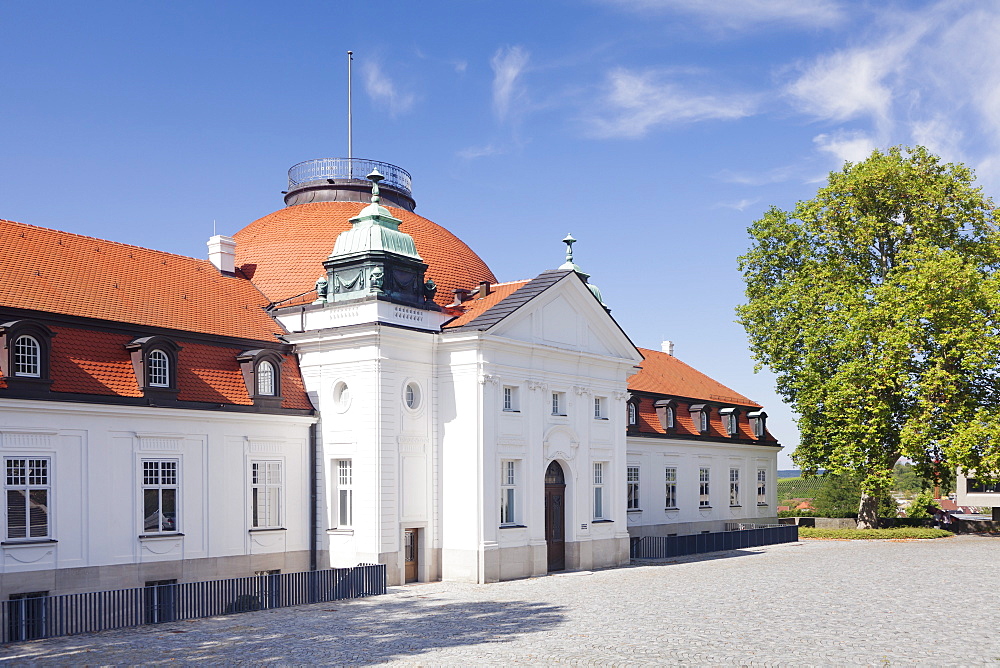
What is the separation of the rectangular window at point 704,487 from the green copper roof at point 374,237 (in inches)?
886

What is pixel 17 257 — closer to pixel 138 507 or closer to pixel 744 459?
pixel 138 507

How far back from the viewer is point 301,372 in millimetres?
31375

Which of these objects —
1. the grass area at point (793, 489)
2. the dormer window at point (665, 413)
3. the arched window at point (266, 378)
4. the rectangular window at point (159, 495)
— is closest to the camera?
the rectangular window at point (159, 495)

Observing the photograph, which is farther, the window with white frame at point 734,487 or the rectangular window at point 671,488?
the window with white frame at point 734,487

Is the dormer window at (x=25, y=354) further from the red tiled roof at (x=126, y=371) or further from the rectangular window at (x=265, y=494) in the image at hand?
the rectangular window at (x=265, y=494)

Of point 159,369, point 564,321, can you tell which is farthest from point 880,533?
point 159,369

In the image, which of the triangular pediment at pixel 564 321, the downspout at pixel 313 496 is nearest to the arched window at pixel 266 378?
the downspout at pixel 313 496

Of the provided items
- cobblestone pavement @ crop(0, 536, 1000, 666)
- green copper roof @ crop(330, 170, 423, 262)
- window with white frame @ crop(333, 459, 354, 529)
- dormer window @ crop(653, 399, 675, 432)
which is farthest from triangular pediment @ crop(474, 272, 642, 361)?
dormer window @ crop(653, 399, 675, 432)

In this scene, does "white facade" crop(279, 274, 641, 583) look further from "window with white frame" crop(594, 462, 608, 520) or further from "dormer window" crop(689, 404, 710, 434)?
"dormer window" crop(689, 404, 710, 434)

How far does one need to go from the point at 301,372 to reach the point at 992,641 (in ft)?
65.7

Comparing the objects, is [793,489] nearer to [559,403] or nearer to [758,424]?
[758,424]

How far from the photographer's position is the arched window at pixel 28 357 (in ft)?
77.5

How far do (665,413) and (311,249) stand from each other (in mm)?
19257

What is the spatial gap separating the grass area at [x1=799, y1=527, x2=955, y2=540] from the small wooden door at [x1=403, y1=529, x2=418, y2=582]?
2342cm
